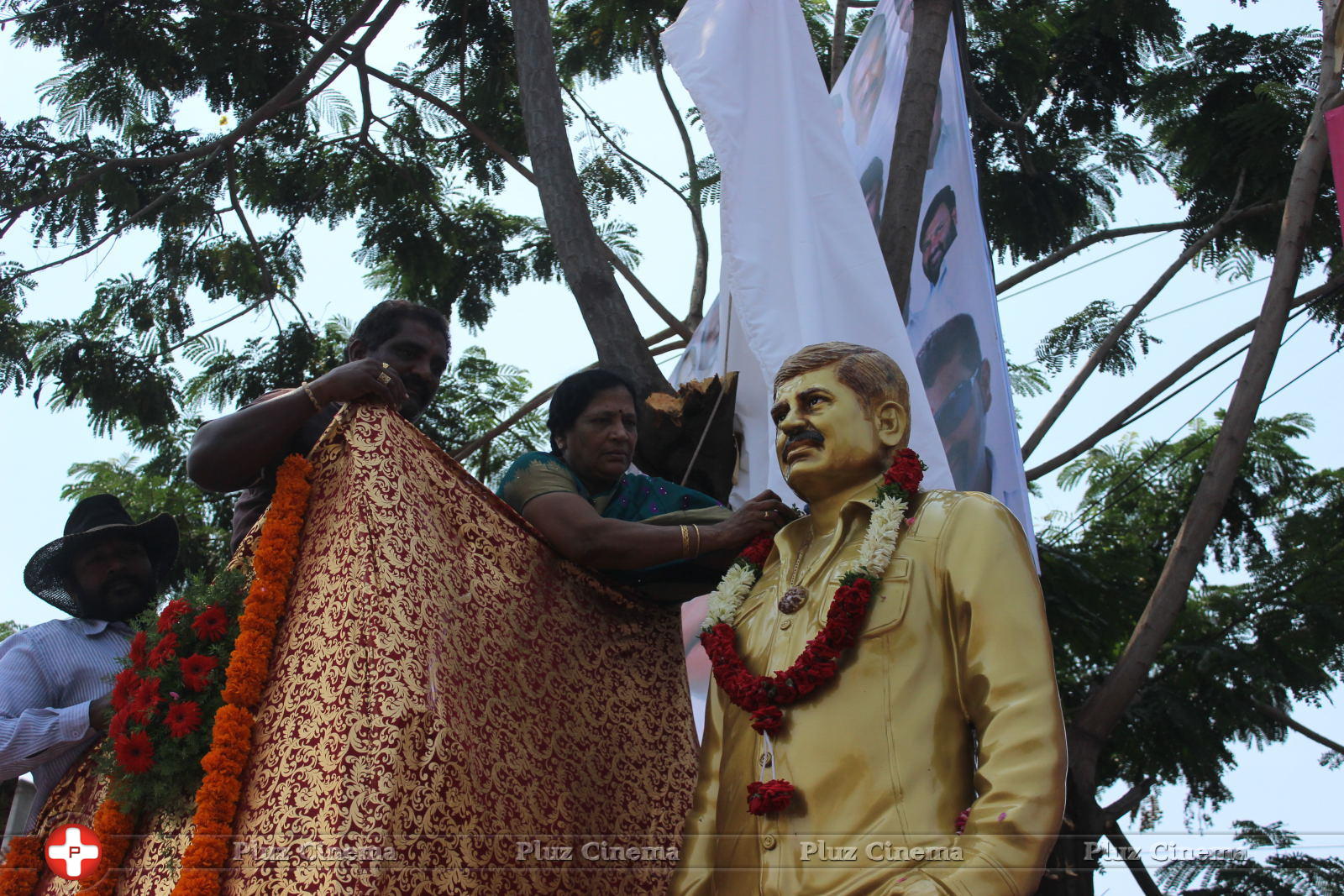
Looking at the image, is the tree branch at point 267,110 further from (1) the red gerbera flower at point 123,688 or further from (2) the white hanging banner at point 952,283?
(1) the red gerbera flower at point 123,688

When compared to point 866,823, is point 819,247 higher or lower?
higher

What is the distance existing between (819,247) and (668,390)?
39.2 inches

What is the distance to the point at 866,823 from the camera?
3115 millimetres

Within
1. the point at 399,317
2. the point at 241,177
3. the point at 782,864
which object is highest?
the point at 241,177

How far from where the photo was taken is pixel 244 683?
12.0ft

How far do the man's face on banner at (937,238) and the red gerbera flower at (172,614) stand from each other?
3793 millimetres

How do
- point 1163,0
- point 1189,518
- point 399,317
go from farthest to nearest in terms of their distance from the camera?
point 1163,0
point 1189,518
point 399,317

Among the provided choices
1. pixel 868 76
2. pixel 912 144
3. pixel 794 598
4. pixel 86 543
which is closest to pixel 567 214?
pixel 912 144

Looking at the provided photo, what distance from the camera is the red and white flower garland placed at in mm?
3301

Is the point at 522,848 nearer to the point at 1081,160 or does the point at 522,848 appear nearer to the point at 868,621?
the point at 868,621

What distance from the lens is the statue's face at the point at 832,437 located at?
11.9ft

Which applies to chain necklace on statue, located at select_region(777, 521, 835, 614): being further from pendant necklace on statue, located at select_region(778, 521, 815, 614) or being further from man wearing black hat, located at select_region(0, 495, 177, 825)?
man wearing black hat, located at select_region(0, 495, 177, 825)

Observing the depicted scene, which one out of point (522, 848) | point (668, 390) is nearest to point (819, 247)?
point (668, 390)

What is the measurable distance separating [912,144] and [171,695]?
3886 millimetres
